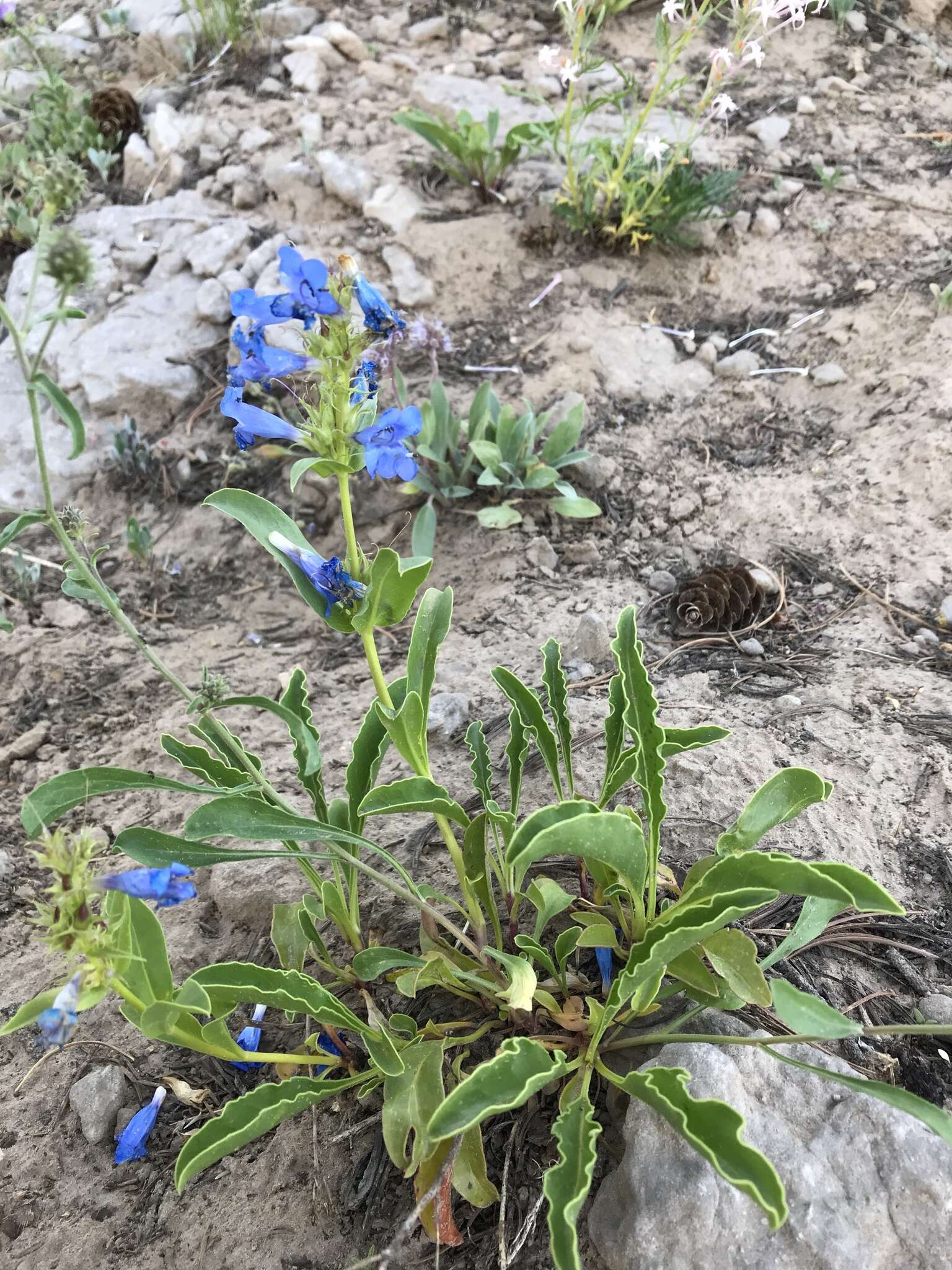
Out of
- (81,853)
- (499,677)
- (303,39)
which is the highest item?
(303,39)

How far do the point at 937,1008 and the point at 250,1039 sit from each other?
1.41 metres

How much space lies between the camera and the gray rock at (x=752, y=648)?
273 centimetres

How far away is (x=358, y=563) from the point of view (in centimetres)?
167

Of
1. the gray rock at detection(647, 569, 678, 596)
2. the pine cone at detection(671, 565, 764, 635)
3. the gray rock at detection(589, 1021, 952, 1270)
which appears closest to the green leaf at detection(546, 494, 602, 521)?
the gray rock at detection(647, 569, 678, 596)

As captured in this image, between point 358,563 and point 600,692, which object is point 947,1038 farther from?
point 358,563

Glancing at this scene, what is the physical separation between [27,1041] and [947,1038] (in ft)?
6.51

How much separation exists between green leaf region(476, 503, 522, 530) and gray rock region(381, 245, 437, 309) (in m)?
1.41

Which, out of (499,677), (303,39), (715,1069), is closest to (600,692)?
(499,677)

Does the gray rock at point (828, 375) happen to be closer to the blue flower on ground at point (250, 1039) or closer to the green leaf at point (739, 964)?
the green leaf at point (739, 964)

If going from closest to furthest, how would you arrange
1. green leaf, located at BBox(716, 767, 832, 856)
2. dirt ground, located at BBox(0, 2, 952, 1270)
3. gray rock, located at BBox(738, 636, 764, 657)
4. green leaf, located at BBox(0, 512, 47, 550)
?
green leaf, located at BBox(0, 512, 47, 550), green leaf, located at BBox(716, 767, 832, 856), dirt ground, located at BBox(0, 2, 952, 1270), gray rock, located at BBox(738, 636, 764, 657)

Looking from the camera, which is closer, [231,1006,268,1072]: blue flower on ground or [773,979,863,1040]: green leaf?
[773,979,863,1040]: green leaf

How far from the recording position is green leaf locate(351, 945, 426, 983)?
5.79 ft

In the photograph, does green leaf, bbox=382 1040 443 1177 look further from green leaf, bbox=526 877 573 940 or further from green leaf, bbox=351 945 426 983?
green leaf, bbox=526 877 573 940

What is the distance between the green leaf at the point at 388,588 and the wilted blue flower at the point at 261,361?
37 cm
